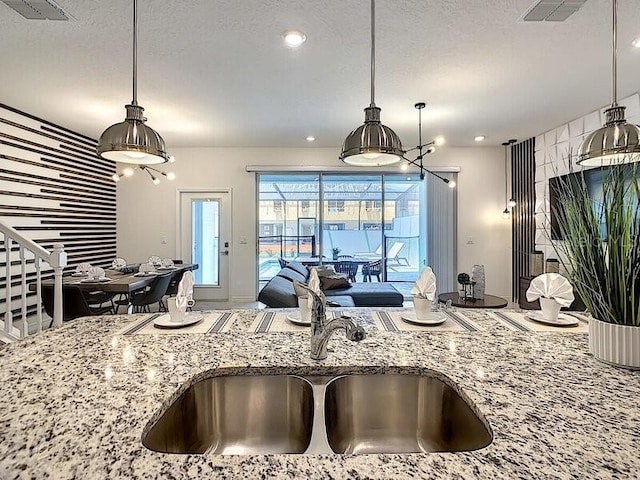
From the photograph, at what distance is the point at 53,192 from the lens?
508 cm

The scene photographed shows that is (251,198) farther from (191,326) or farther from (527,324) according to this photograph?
(527,324)

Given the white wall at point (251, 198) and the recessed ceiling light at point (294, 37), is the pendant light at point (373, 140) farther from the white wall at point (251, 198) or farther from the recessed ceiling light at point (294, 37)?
the white wall at point (251, 198)

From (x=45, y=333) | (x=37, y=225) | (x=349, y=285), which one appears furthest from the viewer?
(x=349, y=285)

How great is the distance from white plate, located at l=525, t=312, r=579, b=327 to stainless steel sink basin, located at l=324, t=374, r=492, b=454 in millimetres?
772

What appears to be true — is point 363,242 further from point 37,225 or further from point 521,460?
point 521,460

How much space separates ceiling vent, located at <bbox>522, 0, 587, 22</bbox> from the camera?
7.39 ft

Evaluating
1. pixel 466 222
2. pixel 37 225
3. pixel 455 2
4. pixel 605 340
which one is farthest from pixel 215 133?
pixel 605 340

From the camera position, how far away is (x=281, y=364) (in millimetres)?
1133

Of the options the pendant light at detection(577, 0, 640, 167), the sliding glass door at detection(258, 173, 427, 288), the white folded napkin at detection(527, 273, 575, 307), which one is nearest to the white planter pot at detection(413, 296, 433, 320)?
the white folded napkin at detection(527, 273, 575, 307)

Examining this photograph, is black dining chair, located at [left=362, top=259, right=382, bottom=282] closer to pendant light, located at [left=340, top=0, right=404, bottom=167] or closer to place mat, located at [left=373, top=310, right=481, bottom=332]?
place mat, located at [left=373, top=310, right=481, bottom=332]

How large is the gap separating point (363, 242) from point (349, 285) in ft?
5.36

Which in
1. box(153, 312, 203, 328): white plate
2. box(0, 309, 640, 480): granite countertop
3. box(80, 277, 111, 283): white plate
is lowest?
box(80, 277, 111, 283): white plate

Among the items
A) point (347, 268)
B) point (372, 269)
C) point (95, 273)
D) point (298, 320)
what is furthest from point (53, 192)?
point (298, 320)

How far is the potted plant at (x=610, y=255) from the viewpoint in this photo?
1005 mm
